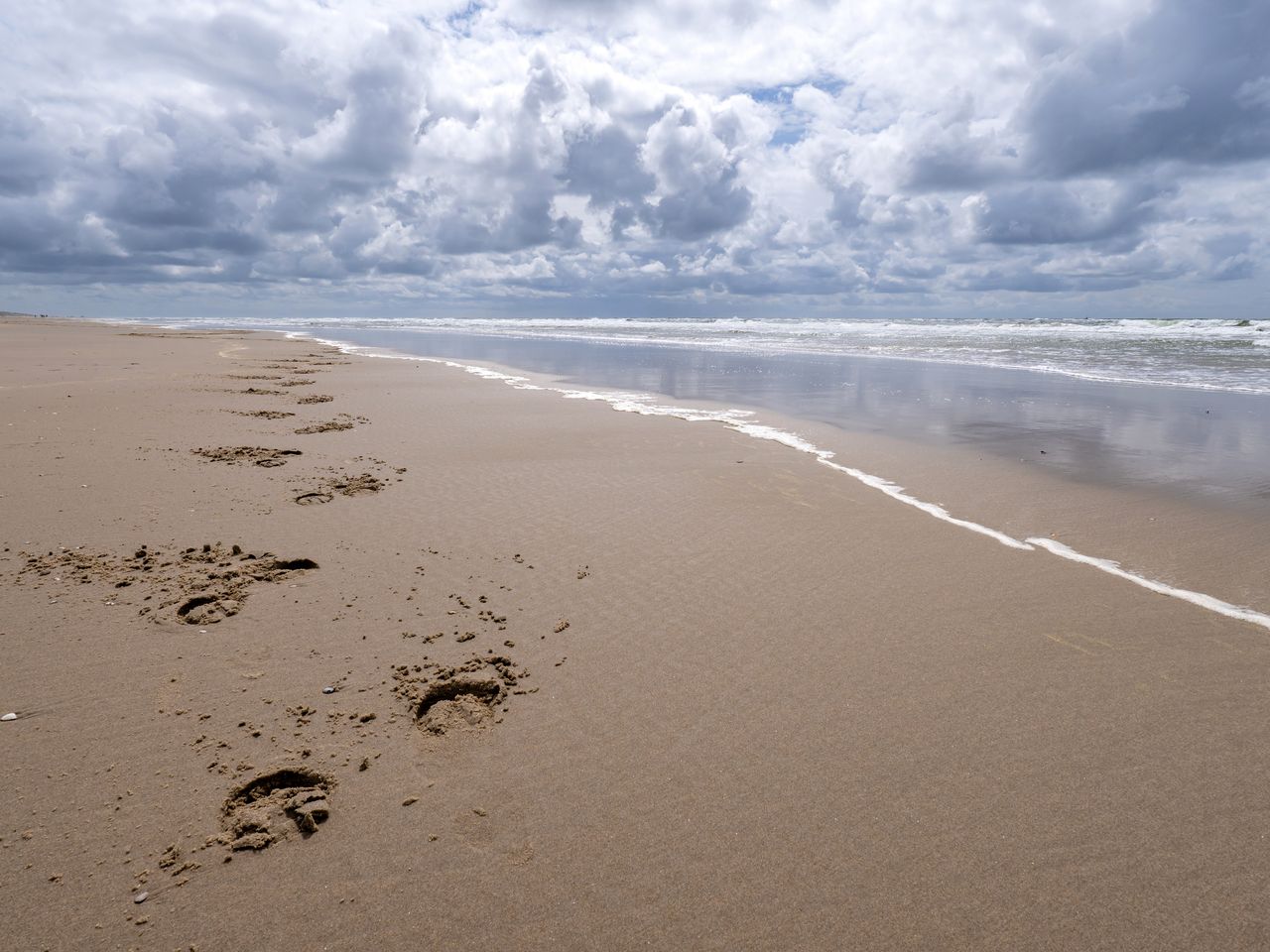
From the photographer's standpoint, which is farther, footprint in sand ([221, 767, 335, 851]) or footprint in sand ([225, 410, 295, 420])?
footprint in sand ([225, 410, 295, 420])

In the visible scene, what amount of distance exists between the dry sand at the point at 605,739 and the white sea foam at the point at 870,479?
253mm

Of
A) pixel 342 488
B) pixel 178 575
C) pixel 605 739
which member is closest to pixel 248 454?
pixel 342 488

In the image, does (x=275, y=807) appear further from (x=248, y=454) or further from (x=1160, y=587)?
(x=248, y=454)

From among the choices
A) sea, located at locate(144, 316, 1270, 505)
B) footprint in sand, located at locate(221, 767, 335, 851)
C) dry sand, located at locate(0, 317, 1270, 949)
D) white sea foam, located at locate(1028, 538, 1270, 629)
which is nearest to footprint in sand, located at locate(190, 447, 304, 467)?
dry sand, located at locate(0, 317, 1270, 949)

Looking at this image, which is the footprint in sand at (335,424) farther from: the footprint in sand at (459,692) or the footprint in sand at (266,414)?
the footprint in sand at (459,692)

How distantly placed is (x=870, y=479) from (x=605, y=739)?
5.63 m

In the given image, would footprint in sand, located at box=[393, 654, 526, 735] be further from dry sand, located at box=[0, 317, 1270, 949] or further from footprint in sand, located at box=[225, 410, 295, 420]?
footprint in sand, located at box=[225, 410, 295, 420]

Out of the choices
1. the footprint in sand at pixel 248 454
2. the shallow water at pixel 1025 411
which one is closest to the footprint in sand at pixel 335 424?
the footprint in sand at pixel 248 454

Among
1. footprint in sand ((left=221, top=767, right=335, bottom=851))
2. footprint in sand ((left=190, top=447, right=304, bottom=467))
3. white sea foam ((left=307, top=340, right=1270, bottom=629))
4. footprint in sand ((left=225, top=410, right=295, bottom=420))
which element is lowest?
footprint in sand ((left=221, top=767, right=335, bottom=851))

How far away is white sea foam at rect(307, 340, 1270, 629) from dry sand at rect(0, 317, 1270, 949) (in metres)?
0.25

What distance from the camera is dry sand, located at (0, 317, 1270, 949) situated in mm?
2252

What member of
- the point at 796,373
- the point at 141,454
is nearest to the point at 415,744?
the point at 141,454

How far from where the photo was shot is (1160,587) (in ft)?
15.5

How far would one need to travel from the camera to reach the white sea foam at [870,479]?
4.54m
